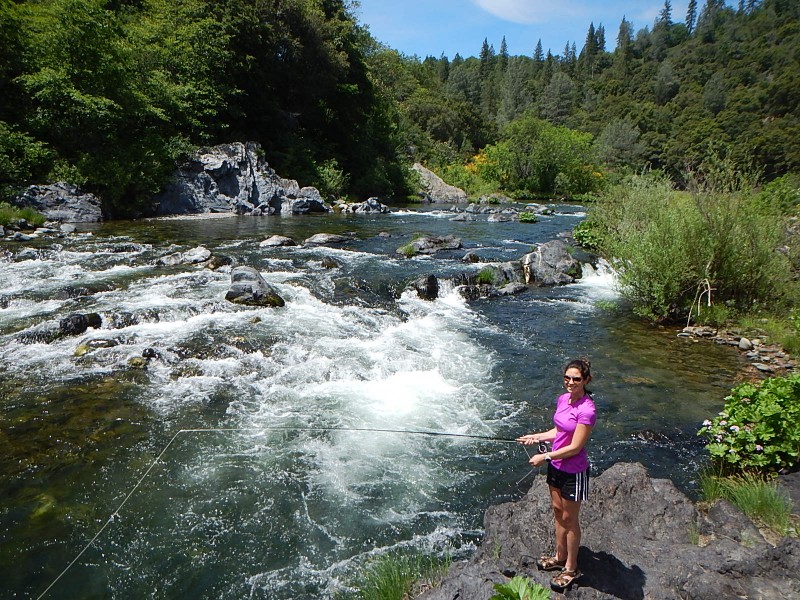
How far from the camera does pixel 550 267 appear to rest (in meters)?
16.2

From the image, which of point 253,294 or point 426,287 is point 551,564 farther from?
point 426,287

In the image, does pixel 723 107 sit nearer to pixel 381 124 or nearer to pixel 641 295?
pixel 381 124

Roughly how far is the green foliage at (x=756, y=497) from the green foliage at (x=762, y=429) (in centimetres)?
20

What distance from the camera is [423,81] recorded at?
294 ft

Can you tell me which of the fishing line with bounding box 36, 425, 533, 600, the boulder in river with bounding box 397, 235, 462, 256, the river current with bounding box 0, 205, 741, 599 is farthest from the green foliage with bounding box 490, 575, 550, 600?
the boulder in river with bounding box 397, 235, 462, 256

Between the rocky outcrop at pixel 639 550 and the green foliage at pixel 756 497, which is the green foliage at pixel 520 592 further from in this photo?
the green foliage at pixel 756 497

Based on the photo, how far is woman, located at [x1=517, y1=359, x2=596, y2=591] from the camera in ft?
11.6

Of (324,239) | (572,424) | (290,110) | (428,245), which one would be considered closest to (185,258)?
(324,239)

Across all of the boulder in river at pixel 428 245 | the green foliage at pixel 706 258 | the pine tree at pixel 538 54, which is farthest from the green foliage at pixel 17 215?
the pine tree at pixel 538 54

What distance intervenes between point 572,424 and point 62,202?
26.6 m

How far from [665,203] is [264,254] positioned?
42.7 feet

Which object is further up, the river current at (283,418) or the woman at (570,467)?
the woman at (570,467)

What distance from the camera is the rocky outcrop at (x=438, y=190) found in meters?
49.1

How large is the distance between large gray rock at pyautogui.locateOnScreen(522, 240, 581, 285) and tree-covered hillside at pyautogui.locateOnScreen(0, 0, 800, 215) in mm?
4494
